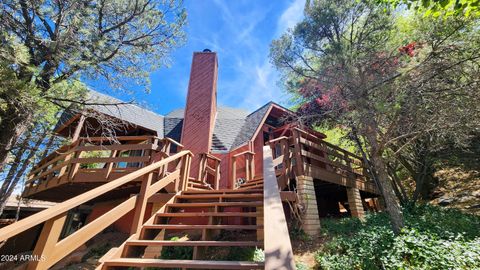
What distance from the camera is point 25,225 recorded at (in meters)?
1.65

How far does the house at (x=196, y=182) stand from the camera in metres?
2.46

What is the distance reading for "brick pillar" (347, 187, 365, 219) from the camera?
21.4 ft

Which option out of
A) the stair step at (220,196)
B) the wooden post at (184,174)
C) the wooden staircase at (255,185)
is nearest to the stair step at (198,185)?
the wooden post at (184,174)

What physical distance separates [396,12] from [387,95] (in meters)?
2.93

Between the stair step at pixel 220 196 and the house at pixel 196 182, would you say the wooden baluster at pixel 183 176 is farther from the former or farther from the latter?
the stair step at pixel 220 196

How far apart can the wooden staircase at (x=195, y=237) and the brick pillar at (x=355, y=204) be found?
3039 mm

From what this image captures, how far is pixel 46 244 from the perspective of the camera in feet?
6.16

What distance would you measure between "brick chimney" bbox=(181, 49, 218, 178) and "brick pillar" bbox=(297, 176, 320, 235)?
4.26m

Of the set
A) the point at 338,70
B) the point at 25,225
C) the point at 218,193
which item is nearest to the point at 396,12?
the point at 338,70

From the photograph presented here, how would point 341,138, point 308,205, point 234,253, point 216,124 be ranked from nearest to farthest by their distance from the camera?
point 234,253
point 308,205
point 341,138
point 216,124

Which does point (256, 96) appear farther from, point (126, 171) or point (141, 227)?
point (141, 227)

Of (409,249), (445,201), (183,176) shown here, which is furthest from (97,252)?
(445,201)

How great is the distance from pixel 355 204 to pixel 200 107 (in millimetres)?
6957

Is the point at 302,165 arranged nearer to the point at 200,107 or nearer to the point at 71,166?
the point at 200,107
